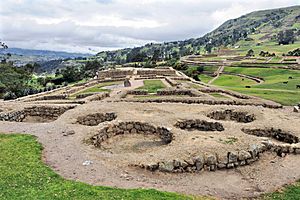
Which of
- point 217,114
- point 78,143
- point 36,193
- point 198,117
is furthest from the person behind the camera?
point 217,114

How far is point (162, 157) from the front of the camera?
40.7 ft

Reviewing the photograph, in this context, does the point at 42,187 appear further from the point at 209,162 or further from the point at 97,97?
the point at 97,97

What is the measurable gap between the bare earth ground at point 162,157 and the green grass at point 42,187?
0.53 metres

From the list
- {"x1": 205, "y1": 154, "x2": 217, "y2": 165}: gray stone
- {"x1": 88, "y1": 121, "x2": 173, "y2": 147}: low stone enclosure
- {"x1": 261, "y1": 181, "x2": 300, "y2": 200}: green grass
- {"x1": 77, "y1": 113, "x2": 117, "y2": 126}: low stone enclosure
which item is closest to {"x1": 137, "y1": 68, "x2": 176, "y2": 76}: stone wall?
{"x1": 77, "y1": 113, "x2": 117, "y2": 126}: low stone enclosure

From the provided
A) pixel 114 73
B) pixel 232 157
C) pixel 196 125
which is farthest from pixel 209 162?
pixel 114 73

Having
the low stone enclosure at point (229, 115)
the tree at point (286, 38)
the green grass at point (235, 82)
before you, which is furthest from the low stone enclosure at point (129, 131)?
the tree at point (286, 38)

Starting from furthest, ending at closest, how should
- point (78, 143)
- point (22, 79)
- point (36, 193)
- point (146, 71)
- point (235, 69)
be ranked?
point (22, 79), point (235, 69), point (146, 71), point (78, 143), point (36, 193)

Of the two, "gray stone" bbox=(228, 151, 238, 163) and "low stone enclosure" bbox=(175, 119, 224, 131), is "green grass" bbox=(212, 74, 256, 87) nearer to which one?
"low stone enclosure" bbox=(175, 119, 224, 131)

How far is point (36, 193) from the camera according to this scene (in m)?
9.33

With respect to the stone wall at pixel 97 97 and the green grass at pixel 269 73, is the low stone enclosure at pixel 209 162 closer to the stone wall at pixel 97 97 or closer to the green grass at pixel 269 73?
the stone wall at pixel 97 97

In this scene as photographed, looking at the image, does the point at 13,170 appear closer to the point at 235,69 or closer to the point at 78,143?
the point at 78,143

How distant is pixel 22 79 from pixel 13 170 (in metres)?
70.9

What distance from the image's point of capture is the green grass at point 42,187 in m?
9.27

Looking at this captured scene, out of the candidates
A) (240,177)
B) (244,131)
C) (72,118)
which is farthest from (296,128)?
(72,118)
